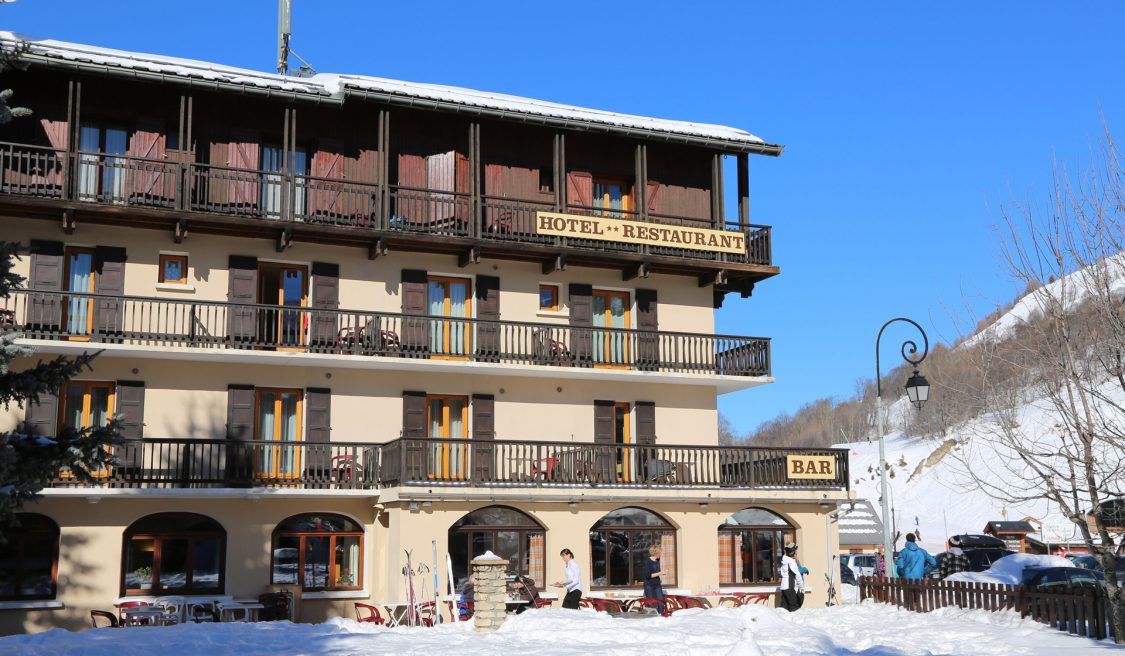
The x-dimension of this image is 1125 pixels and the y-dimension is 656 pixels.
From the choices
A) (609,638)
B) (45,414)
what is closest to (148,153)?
(45,414)

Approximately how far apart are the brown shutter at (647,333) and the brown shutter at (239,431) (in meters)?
9.17

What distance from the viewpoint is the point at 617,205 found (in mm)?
29969

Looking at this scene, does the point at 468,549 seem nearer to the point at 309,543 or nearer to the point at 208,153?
the point at 309,543

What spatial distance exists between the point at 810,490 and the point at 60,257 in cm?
1748

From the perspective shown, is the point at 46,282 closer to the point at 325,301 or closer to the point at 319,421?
the point at 325,301

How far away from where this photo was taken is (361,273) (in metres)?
26.9

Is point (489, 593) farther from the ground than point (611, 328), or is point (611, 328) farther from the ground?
point (611, 328)

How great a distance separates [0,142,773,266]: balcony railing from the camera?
24.3m

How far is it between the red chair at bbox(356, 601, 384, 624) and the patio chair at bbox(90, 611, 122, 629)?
4636 mm

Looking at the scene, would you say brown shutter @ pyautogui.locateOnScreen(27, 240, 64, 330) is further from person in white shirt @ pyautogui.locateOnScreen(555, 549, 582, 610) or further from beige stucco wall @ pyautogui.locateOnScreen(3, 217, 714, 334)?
person in white shirt @ pyautogui.locateOnScreen(555, 549, 582, 610)

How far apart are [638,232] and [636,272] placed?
1.18 m

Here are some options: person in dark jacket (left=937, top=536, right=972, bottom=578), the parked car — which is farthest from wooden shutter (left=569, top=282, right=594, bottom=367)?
person in dark jacket (left=937, top=536, right=972, bottom=578)

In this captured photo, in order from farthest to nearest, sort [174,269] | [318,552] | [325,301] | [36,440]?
1. [325,301]
2. [174,269]
3. [318,552]
4. [36,440]

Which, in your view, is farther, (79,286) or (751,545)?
(751,545)
